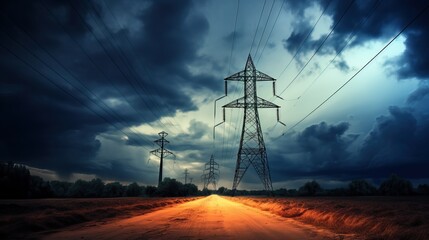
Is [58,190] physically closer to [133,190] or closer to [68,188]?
[68,188]

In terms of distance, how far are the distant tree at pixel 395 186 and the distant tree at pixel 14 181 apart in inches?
4986

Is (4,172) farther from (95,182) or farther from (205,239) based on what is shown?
(205,239)

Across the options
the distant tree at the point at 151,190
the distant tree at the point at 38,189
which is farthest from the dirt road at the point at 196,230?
the distant tree at the point at 151,190

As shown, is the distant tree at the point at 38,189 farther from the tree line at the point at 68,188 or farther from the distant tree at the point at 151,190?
the distant tree at the point at 151,190

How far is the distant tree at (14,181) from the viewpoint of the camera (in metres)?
85.2

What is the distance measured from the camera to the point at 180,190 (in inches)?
5989

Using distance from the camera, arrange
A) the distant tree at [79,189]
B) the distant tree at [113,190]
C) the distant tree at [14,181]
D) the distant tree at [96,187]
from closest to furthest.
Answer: the distant tree at [14,181] < the distant tree at [79,189] < the distant tree at [96,187] < the distant tree at [113,190]

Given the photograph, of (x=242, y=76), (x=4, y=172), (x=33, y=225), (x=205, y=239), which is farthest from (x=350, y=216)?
(x=4, y=172)

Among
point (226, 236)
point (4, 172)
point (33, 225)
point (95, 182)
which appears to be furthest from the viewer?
point (95, 182)

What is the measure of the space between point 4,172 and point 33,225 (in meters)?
88.3

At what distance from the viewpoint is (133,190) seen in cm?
16250

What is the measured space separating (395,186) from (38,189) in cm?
12887

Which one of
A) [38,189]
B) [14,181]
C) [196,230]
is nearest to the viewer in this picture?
[196,230]

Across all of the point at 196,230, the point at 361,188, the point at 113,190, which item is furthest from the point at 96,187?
the point at 196,230
